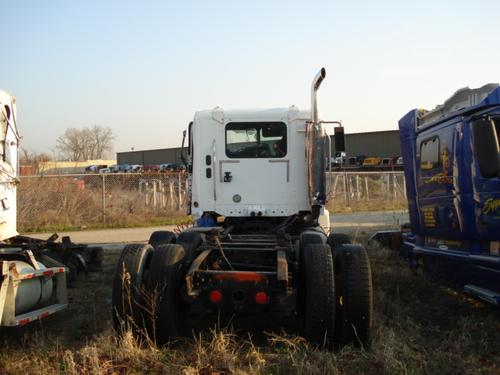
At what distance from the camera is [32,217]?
57.8 feet

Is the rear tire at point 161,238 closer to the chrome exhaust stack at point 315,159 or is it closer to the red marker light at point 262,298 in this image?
the chrome exhaust stack at point 315,159

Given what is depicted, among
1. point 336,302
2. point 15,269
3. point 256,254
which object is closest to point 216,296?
point 256,254

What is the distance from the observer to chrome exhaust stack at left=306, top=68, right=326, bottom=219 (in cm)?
746

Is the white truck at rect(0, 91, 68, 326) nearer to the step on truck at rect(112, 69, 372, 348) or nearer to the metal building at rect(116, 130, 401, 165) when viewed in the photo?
the step on truck at rect(112, 69, 372, 348)

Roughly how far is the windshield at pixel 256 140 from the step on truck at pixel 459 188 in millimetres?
2045

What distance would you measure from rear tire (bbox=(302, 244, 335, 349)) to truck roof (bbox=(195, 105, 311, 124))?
341 centimetres

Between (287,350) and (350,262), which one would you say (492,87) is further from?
(287,350)

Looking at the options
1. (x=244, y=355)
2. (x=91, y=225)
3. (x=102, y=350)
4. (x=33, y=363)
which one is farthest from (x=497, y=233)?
(x=91, y=225)

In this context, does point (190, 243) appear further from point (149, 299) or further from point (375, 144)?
point (375, 144)

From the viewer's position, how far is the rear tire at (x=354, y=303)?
473cm

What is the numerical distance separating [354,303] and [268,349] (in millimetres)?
931

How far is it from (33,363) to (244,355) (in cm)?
181

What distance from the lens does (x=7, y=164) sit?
6.71 meters

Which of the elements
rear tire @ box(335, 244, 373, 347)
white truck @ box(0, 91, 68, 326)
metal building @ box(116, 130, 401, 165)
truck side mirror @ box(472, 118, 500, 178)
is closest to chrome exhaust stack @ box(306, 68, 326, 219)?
truck side mirror @ box(472, 118, 500, 178)
